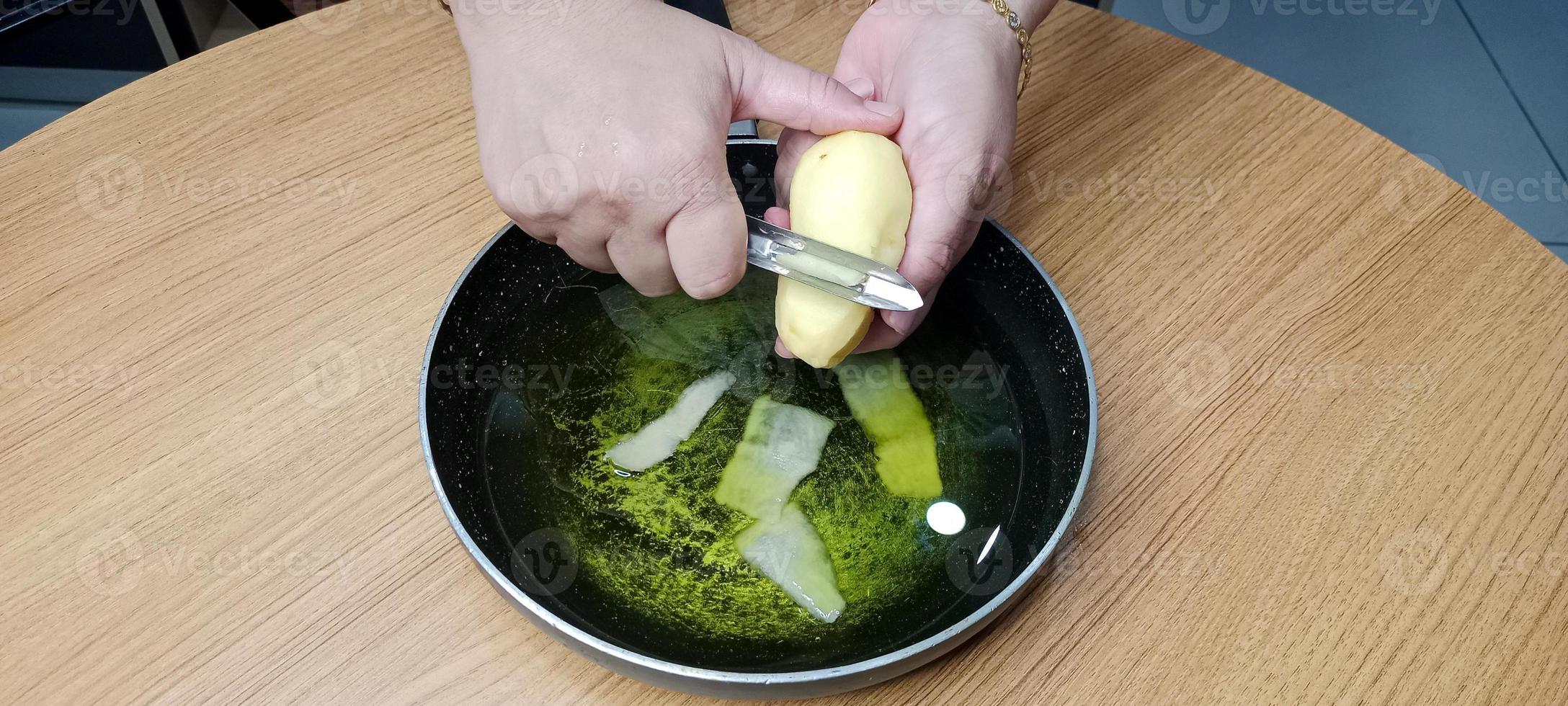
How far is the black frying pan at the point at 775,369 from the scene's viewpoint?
1.61ft

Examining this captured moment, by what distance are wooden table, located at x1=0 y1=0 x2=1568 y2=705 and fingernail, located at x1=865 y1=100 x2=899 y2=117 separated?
178 mm

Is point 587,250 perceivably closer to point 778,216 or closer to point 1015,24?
point 778,216

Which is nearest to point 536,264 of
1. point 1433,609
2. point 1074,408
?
point 1074,408

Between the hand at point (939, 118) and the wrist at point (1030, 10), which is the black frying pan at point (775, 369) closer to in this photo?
the hand at point (939, 118)

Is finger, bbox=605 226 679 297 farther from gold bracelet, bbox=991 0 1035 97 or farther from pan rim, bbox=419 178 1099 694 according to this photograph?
gold bracelet, bbox=991 0 1035 97

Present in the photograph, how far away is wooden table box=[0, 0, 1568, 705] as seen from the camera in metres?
0.54

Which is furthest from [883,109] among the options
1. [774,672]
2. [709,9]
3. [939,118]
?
[774,672]

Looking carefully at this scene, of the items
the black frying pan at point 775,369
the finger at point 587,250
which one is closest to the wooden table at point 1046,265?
the black frying pan at point 775,369

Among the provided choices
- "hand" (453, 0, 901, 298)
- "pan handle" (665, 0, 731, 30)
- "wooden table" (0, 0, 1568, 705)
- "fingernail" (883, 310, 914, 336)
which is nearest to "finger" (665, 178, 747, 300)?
"hand" (453, 0, 901, 298)

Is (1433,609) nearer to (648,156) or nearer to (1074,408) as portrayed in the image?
(1074,408)

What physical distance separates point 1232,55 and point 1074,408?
1522mm

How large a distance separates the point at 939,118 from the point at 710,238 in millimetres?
194

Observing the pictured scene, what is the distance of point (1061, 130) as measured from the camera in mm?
847

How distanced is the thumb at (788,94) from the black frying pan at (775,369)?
0.27 ft
